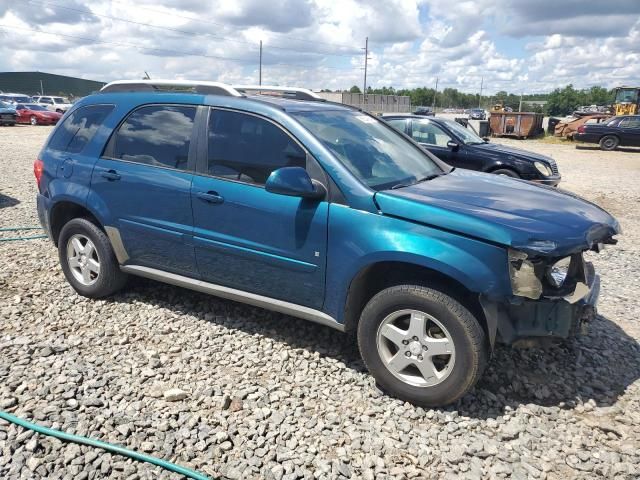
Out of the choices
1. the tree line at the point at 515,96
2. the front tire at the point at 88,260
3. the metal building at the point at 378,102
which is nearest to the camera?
the front tire at the point at 88,260

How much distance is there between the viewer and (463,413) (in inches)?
127

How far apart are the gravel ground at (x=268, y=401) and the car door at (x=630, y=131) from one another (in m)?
21.9

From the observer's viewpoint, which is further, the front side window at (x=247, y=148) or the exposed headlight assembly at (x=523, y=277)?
the front side window at (x=247, y=148)

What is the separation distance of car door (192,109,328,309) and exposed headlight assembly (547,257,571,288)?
1.37 meters

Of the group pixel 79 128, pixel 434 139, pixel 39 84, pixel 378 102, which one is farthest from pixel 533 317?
pixel 39 84

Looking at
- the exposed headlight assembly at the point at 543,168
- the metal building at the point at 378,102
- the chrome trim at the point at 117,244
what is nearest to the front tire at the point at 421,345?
the chrome trim at the point at 117,244

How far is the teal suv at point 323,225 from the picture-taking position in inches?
118

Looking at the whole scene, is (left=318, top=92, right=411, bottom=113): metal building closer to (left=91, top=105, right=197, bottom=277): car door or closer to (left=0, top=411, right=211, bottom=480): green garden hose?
(left=91, top=105, right=197, bottom=277): car door

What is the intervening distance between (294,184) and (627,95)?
38098 mm

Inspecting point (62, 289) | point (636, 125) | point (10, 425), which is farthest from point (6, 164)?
point (636, 125)

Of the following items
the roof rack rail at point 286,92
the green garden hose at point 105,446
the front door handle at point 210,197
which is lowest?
the green garden hose at point 105,446

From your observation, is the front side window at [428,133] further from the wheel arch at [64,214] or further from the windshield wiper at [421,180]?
the wheel arch at [64,214]

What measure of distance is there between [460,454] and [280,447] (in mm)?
980

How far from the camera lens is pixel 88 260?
4.66m
